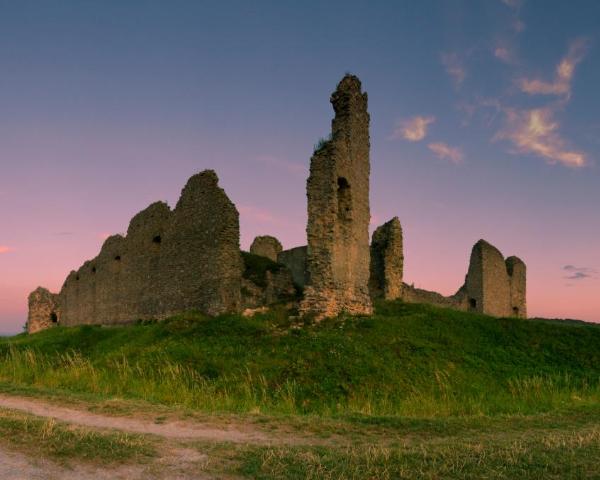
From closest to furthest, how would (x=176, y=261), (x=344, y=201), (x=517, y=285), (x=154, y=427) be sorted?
(x=154, y=427) < (x=344, y=201) < (x=176, y=261) < (x=517, y=285)

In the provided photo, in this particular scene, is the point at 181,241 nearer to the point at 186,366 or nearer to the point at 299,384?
the point at 186,366

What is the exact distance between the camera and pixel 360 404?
10742 mm

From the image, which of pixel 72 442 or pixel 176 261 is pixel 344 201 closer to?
pixel 176 261

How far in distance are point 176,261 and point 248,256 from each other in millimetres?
7629

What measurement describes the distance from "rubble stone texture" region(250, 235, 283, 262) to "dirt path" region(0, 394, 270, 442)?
90.6 feet

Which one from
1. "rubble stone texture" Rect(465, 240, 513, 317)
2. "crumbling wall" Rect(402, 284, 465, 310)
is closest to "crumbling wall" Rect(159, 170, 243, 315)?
"crumbling wall" Rect(402, 284, 465, 310)

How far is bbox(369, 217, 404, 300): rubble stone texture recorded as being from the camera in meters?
25.8

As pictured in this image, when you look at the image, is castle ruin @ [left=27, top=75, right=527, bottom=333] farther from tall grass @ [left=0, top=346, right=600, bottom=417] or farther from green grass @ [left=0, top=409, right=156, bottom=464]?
green grass @ [left=0, top=409, right=156, bottom=464]

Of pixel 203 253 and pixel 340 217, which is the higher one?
pixel 340 217

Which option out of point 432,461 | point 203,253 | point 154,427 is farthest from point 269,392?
point 203,253

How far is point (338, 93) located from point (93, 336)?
44.4ft

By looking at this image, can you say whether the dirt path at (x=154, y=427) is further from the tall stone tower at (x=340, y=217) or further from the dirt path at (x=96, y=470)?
the tall stone tower at (x=340, y=217)

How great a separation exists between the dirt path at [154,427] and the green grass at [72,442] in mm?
664

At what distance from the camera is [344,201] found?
1959cm
